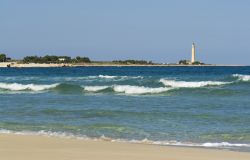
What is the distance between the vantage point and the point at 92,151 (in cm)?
863

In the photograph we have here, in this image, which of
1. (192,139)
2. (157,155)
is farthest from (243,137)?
(157,155)

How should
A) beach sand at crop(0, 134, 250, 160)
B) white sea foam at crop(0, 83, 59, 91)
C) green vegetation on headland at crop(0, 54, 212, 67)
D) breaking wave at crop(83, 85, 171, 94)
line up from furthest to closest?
green vegetation on headland at crop(0, 54, 212, 67) < white sea foam at crop(0, 83, 59, 91) < breaking wave at crop(83, 85, 171, 94) < beach sand at crop(0, 134, 250, 160)

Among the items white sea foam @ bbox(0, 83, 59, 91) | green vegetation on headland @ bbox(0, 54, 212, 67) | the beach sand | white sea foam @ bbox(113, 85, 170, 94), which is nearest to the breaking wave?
white sea foam @ bbox(113, 85, 170, 94)

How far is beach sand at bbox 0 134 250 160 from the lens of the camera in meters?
8.01

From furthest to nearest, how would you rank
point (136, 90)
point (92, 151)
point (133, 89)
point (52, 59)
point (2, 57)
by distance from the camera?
point (2, 57), point (52, 59), point (133, 89), point (136, 90), point (92, 151)

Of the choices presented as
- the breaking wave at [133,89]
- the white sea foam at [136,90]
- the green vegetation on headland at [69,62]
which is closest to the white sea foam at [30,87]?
the breaking wave at [133,89]

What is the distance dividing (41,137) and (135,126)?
296cm

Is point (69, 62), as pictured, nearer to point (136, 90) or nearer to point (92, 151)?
point (136, 90)

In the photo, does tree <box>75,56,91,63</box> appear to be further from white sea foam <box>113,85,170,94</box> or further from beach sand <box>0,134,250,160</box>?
beach sand <box>0,134,250,160</box>

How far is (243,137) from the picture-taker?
36.2 feet

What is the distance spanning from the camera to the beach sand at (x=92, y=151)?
8.01m

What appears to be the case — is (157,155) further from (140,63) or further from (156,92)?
(140,63)

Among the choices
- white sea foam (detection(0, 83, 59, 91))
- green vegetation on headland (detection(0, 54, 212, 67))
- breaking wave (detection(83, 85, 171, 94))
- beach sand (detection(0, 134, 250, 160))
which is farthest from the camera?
green vegetation on headland (detection(0, 54, 212, 67))

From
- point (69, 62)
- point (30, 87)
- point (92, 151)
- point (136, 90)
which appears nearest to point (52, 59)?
point (69, 62)
